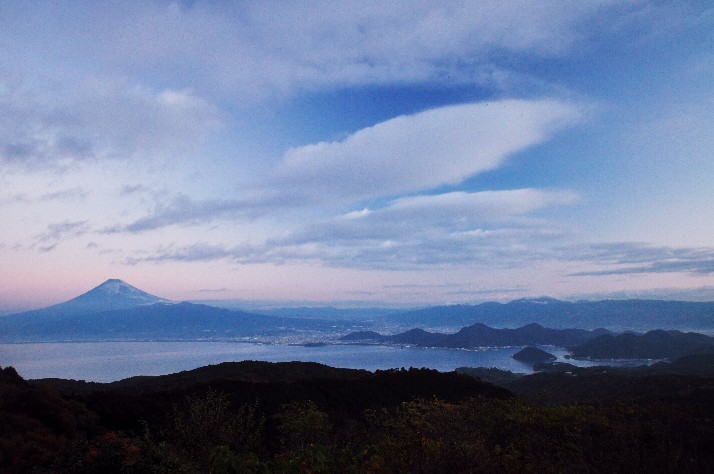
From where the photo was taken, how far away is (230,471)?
273 inches

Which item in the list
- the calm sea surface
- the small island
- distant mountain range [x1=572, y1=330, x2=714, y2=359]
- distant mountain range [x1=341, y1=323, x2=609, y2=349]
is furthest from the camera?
distant mountain range [x1=341, y1=323, x2=609, y2=349]

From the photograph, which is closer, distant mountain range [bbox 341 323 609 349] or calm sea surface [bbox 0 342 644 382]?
calm sea surface [bbox 0 342 644 382]

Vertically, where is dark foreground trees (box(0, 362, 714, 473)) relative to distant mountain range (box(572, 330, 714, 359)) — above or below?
above

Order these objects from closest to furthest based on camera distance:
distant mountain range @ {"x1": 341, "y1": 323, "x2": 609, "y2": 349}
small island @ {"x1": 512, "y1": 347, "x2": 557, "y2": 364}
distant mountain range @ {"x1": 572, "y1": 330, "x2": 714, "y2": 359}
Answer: distant mountain range @ {"x1": 572, "y1": 330, "x2": 714, "y2": 359}, small island @ {"x1": 512, "y1": 347, "x2": 557, "y2": 364}, distant mountain range @ {"x1": 341, "y1": 323, "x2": 609, "y2": 349}

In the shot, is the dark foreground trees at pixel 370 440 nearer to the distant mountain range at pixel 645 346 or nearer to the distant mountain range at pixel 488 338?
the distant mountain range at pixel 645 346

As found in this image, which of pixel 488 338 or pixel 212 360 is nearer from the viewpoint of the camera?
pixel 212 360

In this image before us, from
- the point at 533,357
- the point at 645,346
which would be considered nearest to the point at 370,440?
the point at 533,357

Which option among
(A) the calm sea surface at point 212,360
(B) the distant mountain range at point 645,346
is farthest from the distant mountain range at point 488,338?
(B) the distant mountain range at point 645,346

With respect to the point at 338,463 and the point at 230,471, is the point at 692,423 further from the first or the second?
the point at 230,471

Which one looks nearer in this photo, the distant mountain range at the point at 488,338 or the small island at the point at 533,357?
the small island at the point at 533,357

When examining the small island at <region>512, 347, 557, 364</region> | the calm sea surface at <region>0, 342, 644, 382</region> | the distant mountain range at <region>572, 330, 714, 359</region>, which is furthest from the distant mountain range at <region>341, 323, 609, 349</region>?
the distant mountain range at <region>572, 330, 714, 359</region>

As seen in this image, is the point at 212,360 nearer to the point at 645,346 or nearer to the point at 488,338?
the point at 488,338

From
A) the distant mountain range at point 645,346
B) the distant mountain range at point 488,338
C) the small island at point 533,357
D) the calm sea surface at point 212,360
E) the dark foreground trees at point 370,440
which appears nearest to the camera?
the dark foreground trees at point 370,440

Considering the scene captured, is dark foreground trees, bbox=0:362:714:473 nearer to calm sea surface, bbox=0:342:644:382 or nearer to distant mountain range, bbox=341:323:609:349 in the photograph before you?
calm sea surface, bbox=0:342:644:382
